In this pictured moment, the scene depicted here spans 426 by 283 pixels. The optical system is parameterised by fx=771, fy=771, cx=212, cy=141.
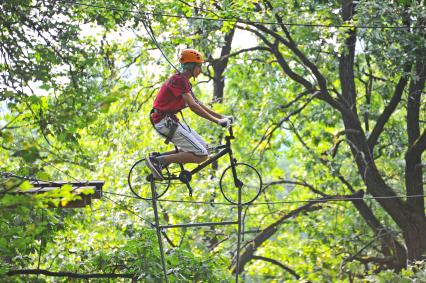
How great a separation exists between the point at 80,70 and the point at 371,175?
6.44m

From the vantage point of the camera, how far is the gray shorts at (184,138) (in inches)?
306

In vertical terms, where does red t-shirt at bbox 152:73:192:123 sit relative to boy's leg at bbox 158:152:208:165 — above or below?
above

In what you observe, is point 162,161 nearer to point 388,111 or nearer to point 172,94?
point 172,94

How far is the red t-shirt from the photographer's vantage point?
769 cm

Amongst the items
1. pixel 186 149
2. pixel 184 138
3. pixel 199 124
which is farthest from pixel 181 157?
pixel 199 124

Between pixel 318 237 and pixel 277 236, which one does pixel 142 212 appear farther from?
pixel 277 236

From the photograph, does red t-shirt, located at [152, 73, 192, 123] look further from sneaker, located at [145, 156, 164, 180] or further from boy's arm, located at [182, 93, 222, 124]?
sneaker, located at [145, 156, 164, 180]

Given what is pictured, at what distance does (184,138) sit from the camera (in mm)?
7805

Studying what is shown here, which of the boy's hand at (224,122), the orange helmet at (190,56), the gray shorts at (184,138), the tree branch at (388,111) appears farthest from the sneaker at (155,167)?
the tree branch at (388,111)

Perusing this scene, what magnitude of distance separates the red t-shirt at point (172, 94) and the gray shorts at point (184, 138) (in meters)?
0.08

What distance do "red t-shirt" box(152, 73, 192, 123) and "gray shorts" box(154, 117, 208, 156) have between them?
0.26 ft

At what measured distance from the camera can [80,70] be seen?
1016cm

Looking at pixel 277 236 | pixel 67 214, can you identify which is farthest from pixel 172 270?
pixel 277 236

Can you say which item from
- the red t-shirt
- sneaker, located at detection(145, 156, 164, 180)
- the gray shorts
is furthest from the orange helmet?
sneaker, located at detection(145, 156, 164, 180)
